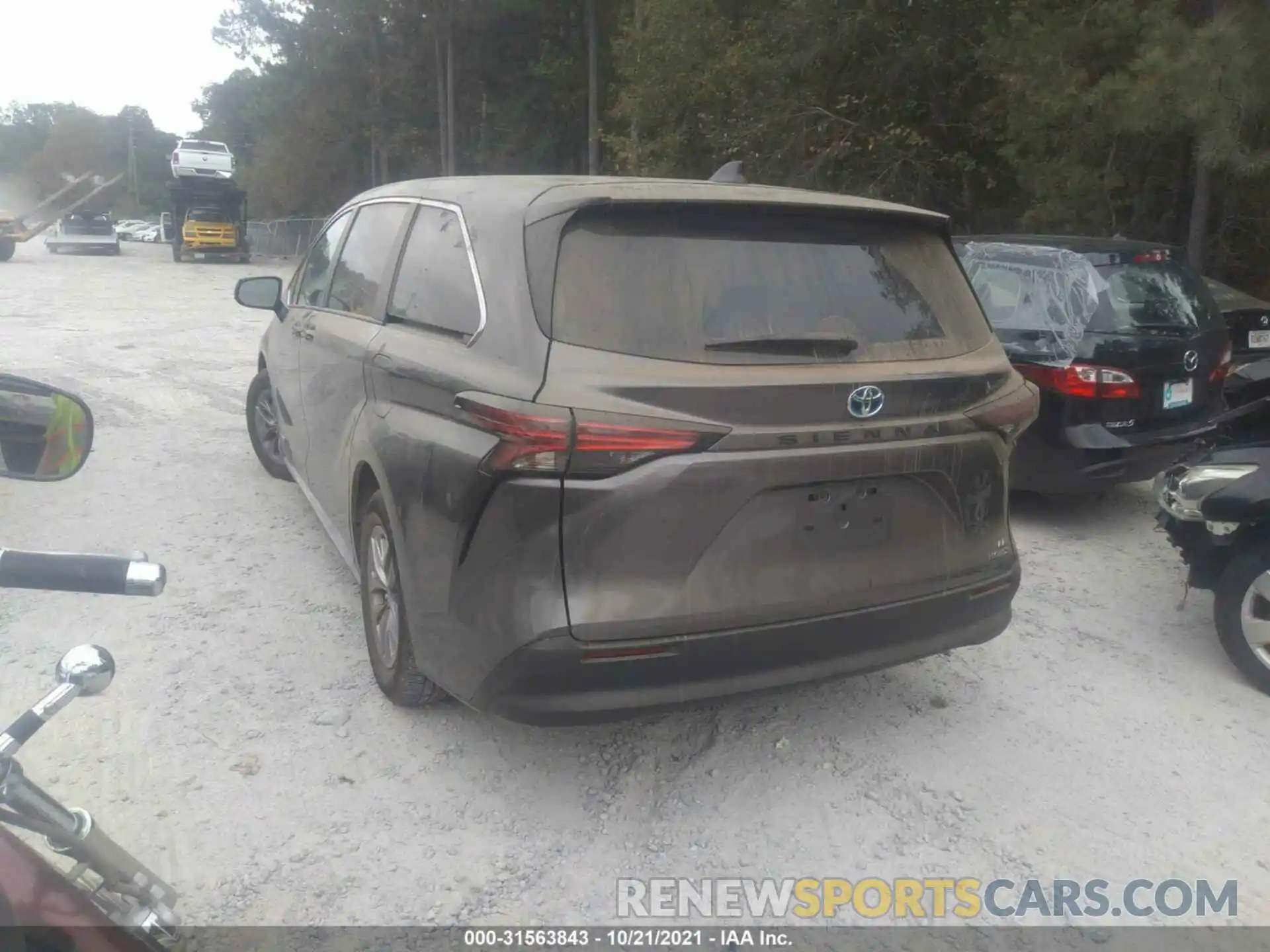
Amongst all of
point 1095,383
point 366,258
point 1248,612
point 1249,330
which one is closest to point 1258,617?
point 1248,612

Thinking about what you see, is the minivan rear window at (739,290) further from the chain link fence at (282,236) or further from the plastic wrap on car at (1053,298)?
the chain link fence at (282,236)

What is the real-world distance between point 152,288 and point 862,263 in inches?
873

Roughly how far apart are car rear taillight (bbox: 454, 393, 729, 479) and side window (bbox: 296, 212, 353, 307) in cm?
249

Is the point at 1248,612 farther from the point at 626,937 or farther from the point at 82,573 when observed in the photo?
the point at 82,573

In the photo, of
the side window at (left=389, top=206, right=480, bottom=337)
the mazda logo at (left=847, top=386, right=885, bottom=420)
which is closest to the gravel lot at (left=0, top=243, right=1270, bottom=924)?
the mazda logo at (left=847, top=386, right=885, bottom=420)

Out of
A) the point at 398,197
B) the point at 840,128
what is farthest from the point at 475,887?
the point at 840,128

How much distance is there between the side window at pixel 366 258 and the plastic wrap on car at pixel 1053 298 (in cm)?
325

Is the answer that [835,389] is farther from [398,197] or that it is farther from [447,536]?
[398,197]

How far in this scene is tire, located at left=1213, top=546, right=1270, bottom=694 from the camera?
4203mm

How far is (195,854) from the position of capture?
309 cm

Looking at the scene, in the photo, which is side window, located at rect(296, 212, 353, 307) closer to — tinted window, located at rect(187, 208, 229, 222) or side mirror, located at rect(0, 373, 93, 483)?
side mirror, located at rect(0, 373, 93, 483)

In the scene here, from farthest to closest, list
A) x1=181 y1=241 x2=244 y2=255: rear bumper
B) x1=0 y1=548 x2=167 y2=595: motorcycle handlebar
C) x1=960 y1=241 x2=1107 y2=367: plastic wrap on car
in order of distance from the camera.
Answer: x1=181 y1=241 x2=244 y2=255: rear bumper < x1=960 y1=241 x2=1107 y2=367: plastic wrap on car < x1=0 y1=548 x2=167 y2=595: motorcycle handlebar

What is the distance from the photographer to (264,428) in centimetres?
679

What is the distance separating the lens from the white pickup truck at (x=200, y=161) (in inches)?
1325
